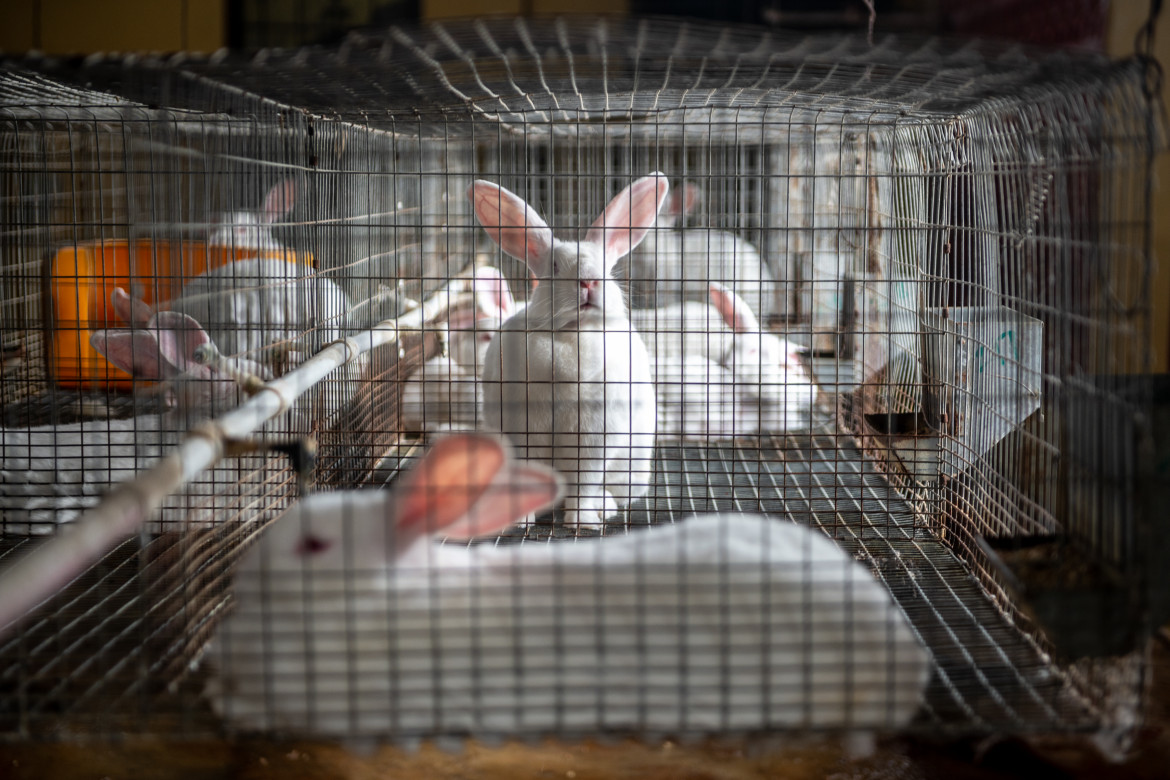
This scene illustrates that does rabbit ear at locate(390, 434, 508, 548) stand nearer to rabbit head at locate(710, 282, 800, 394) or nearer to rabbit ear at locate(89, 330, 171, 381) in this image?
rabbit ear at locate(89, 330, 171, 381)

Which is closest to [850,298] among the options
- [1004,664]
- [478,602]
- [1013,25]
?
[1013,25]

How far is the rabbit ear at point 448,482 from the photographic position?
150cm

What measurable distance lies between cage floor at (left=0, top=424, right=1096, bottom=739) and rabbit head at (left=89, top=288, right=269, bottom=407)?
38 centimetres

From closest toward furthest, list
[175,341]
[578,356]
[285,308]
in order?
1. [175,341]
2. [285,308]
3. [578,356]

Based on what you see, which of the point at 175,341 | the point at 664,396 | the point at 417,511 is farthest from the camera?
the point at 664,396

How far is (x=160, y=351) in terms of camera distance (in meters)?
2.17

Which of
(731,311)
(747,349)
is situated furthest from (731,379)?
(731,311)

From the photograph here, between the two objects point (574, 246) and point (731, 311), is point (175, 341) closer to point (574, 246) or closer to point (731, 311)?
point (574, 246)

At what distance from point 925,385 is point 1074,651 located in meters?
1.13

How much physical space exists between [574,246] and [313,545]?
4.29ft

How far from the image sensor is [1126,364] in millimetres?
1622

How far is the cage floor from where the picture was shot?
5.32 ft

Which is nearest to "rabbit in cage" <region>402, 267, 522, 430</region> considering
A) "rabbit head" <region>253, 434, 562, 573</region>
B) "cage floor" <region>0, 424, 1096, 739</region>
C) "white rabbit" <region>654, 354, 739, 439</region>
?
"white rabbit" <region>654, 354, 739, 439</region>

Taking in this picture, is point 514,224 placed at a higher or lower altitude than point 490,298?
higher
